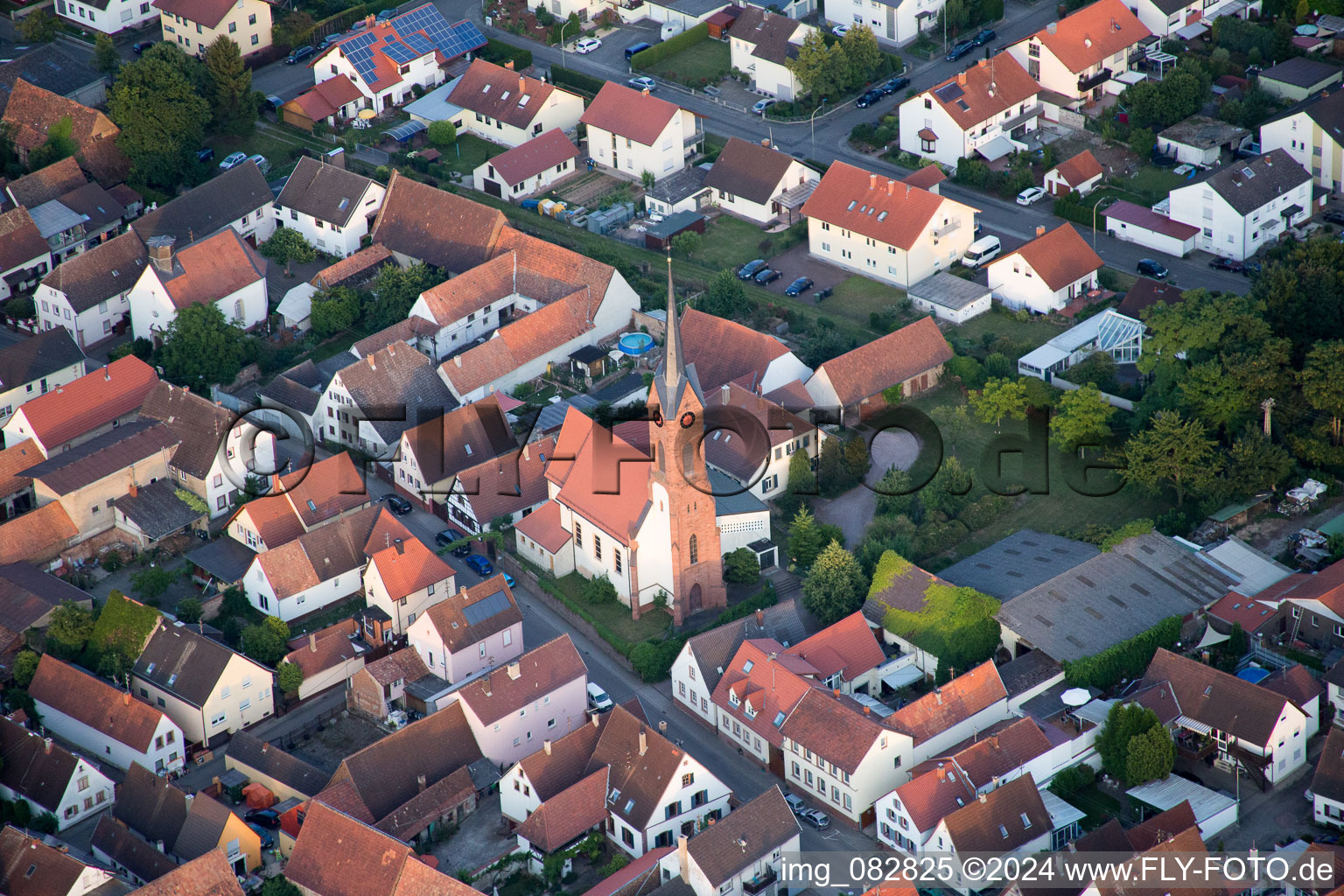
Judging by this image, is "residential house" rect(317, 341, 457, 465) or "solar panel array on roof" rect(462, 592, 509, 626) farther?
"residential house" rect(317, 341, 457, 465)

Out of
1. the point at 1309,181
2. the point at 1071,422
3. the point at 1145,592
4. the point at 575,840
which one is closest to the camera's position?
the point at 575,840

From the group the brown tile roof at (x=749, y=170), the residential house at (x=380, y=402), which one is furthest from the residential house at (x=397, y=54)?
the residential house at (x=380, y=402)

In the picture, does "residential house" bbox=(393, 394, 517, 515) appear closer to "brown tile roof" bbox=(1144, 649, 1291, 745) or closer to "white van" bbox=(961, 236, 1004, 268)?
"white van" bbox=(961, 236, 1004, 268)

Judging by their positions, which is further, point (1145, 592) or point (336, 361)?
point (336, 361)

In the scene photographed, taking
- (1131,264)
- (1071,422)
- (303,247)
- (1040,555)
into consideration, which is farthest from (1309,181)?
(303,247)

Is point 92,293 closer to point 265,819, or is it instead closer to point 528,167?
point 528,167

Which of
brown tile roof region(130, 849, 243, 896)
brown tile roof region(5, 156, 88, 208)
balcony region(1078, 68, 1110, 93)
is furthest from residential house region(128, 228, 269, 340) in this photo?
balcony region(1078, 68, 1110, 93)

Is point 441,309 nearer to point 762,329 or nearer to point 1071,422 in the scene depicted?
point 762,329
